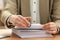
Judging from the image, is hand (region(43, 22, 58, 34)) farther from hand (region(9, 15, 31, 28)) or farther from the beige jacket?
the beige jacket

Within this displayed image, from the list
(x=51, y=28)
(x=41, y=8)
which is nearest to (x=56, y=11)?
(x=41, y=8)

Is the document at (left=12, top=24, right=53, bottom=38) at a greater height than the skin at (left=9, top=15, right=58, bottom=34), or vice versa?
the skin at (left=9, top=15, right=58, bottom=34)

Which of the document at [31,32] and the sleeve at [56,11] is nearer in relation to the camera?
the document at [31,32]

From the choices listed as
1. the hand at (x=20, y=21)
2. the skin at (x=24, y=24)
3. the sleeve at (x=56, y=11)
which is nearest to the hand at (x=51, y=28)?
the skin at (x=24, y=24)

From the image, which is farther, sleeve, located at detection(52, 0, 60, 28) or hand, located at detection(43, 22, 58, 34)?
sleeve, located at detection(52, 0, 60, 28)

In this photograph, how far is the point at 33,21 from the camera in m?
1.65

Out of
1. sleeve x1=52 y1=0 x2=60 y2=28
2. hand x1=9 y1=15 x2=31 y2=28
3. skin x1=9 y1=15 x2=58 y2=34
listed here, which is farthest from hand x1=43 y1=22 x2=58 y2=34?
sleeve x1=52 y1=0 x2=60 y2=28

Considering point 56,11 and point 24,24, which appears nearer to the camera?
point 24,24

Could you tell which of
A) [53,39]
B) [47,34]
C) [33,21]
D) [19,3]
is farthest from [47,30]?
[19,3]

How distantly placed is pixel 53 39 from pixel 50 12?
615mm

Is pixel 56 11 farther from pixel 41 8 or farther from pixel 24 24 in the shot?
pixel 24 24

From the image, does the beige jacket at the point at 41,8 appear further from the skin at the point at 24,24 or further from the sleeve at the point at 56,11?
the skin at the point at 24,24

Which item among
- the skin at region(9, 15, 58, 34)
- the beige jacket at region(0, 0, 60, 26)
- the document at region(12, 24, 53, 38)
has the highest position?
the beige jacket at region(0, 0, 60, 26)

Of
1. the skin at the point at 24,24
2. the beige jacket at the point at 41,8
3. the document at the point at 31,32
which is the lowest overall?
the document at the point at 31,32
